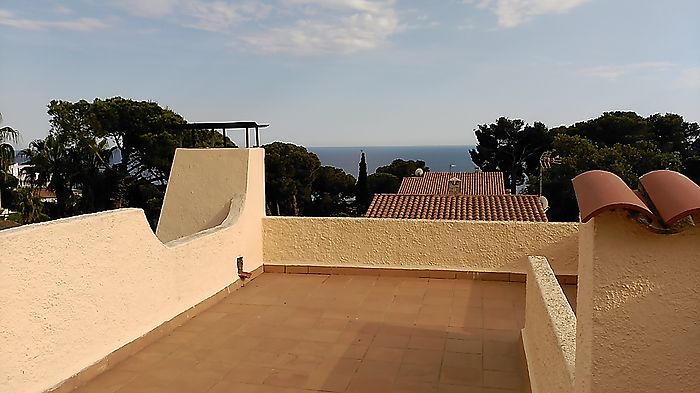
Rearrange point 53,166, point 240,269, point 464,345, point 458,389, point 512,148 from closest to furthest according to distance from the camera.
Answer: point 458,389 < point 464,345 < point 240,269 < point 53,166 < point 512,148

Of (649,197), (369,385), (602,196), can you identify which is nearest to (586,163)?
(369,385)

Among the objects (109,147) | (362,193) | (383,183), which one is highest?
(109,147)

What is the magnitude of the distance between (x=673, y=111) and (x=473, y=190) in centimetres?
1908

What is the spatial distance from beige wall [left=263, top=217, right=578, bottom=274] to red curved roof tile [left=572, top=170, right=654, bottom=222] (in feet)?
17.8

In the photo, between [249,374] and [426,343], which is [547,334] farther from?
[249,374]

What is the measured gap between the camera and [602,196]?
155 centimetres

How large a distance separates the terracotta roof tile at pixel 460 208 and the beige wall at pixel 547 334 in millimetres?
7876

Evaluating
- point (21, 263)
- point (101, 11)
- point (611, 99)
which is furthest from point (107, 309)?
point (611, 99)

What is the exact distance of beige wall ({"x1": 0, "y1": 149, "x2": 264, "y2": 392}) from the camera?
3424 mm

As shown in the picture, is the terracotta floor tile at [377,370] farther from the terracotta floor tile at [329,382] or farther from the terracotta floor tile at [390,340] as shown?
the terracotta floor tile at [390,340]

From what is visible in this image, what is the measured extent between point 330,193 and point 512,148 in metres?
17.1

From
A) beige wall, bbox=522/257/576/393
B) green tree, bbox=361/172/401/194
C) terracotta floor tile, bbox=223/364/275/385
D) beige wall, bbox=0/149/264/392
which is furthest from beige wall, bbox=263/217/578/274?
green tree, bbox=361/172/401/194

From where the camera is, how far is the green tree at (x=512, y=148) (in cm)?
4072

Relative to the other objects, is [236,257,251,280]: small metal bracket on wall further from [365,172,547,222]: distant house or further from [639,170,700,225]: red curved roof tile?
[639,170,700,225]: red curved roof tile
